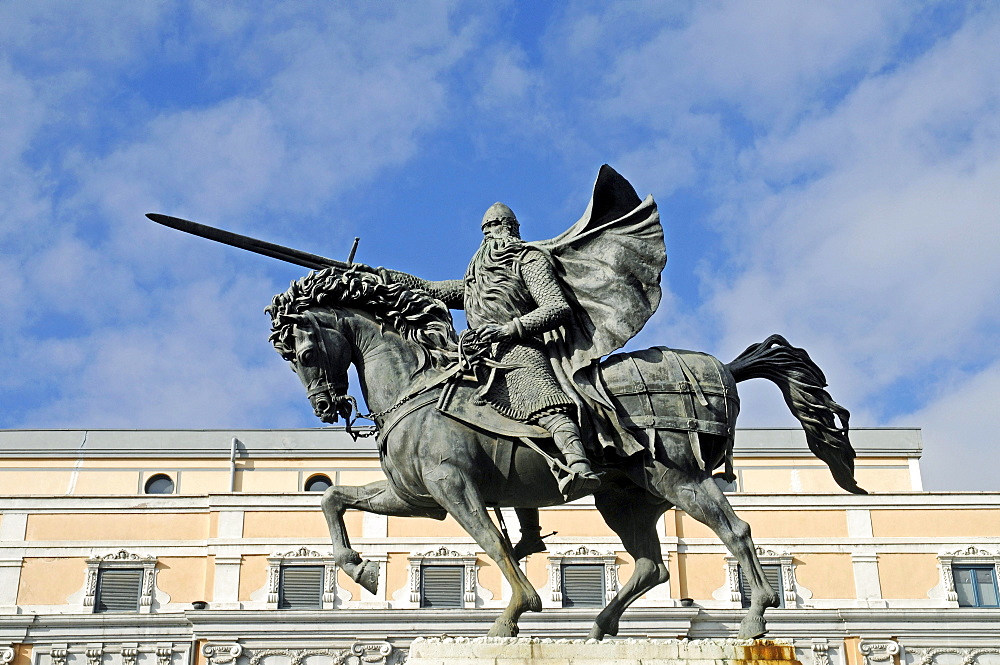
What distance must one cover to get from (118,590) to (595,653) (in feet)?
105

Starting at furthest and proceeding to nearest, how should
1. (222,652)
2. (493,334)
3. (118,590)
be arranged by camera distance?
(118,590)
(222,652)
(493,334)

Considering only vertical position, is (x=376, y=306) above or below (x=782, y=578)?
below

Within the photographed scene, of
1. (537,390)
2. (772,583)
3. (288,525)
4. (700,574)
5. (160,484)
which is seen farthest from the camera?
(160,484)

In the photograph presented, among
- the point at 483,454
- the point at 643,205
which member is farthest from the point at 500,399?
the point at 643,205

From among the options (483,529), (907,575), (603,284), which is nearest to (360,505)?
(483,529)

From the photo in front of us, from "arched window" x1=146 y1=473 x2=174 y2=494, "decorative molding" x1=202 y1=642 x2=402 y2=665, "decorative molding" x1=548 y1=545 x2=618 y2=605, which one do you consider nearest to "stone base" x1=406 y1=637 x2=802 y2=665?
"decorative molding" x1=202 y1=642 x2=402 y2=665

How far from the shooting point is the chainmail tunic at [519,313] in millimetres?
9078

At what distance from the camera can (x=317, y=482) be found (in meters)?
42.2

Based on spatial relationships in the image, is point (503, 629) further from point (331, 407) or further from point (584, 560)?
point (584, 560)

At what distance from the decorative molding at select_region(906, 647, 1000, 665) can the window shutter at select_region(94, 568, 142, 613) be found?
913 inches

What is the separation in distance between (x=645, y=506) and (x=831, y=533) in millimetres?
29382

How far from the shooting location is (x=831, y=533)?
37125 millimetres

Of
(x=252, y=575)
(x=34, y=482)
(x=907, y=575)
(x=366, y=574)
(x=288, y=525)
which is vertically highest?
(x=34, y=482)

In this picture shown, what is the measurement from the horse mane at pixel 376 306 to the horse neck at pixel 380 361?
0.08 meters
